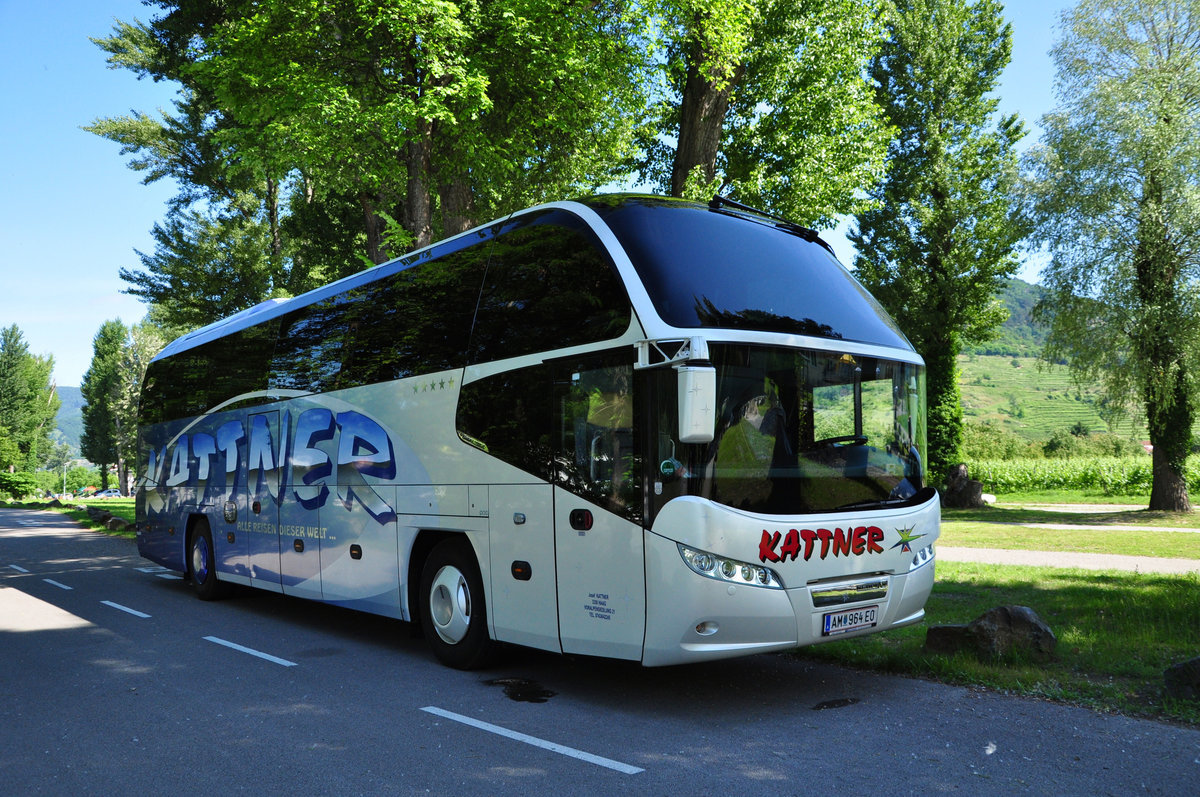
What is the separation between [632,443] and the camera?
6090mm

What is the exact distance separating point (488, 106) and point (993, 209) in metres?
23.7

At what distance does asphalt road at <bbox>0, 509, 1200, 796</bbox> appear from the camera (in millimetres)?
4844

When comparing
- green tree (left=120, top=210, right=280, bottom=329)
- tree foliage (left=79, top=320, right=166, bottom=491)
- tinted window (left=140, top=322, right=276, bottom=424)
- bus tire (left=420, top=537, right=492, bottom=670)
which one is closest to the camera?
bus tire (left=420, top=537, right=492, bottom=670)

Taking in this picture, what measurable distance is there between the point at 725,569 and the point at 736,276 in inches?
83.9

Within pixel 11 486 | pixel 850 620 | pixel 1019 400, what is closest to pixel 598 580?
pixel 850 620

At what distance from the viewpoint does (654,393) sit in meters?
5.97

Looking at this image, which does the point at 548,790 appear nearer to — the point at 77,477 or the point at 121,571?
the point at 121,571

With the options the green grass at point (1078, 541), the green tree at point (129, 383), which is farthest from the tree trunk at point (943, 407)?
the green tree at point (129, 383)

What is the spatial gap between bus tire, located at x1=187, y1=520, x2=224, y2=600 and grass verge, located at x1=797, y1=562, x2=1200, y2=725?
28.1 ft

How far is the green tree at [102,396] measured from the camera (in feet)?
270

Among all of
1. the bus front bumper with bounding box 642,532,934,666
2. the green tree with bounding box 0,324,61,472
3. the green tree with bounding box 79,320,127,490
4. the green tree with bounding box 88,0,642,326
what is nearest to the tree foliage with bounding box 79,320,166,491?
the green tree with bounding box 79,320,127,490

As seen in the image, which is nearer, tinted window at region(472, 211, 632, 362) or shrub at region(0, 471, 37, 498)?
tinted window at region(472, 211, 632, 362)

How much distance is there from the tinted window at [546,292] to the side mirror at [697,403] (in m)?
0.96

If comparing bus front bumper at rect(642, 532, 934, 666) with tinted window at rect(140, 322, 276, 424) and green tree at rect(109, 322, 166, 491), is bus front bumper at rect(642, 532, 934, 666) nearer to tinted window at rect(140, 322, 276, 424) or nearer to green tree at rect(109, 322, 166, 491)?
tinted window at rect(140, 322, 276, 424)
